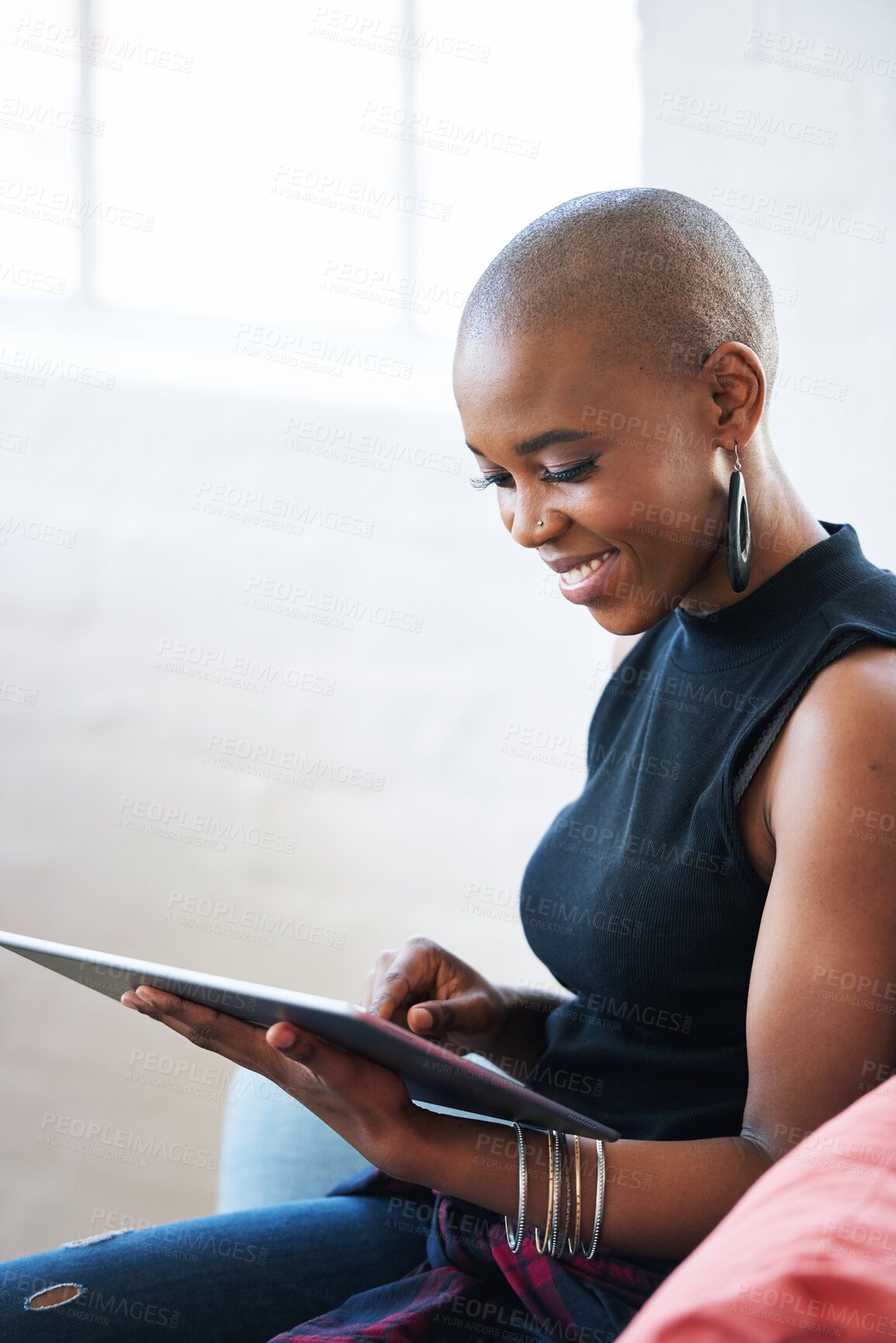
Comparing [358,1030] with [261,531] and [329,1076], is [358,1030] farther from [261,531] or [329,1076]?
[261,531]

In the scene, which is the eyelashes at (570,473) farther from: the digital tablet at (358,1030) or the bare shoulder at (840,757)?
the digital tablet at (358,1030)

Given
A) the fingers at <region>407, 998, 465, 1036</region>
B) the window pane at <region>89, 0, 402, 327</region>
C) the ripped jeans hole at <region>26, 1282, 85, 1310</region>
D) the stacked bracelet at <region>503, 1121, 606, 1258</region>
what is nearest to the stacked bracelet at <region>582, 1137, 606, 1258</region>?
the stacked bracelet at <region>503, 1121, 606, 1258</region>

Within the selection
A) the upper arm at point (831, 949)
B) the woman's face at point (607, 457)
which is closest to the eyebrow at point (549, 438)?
the woman's face at point (607, 457)

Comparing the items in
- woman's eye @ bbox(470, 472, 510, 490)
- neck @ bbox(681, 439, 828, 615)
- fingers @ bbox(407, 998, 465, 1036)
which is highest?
woman's eye @ bbox(470, 472, 510, 490)

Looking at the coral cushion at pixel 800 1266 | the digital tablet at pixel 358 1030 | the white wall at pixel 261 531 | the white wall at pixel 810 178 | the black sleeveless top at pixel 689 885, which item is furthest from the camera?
the white wall at pixel 261 531

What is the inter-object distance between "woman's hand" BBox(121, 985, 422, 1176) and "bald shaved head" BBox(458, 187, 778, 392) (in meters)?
0.62

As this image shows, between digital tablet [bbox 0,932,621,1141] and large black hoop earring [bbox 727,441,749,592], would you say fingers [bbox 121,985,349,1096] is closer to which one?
digital tablet [bbox 0,932,621,1141]

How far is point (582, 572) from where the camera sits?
108cm

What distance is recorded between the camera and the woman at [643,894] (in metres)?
0.84

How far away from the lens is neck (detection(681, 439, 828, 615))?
104 cm

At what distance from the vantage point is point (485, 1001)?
3.90 ft

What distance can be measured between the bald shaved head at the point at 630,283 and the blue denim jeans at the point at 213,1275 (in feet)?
2.89

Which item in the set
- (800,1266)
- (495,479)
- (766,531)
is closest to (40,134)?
(495,479)


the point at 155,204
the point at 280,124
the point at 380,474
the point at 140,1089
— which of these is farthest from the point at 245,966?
the point at 280,124
